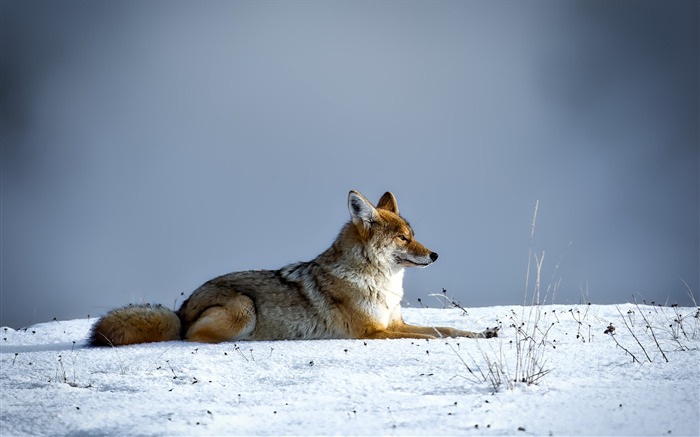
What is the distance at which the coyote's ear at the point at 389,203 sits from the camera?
11.1 m

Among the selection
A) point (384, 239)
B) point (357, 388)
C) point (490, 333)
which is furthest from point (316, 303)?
point (357, 388)

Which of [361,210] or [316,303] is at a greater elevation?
[361,210]

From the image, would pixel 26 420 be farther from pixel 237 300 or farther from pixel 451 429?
pixel 237 300

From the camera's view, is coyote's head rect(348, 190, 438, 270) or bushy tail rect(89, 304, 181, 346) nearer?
bushy tail rect(89, 304, 181, 346)

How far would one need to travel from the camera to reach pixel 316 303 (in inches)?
396

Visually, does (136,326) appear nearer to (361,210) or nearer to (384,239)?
(361,210)

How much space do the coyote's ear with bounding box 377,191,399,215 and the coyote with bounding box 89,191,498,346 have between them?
496mm

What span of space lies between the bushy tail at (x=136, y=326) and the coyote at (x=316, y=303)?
14 millimetres

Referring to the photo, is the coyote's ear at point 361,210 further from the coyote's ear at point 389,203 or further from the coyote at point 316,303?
the coyote's ear at point 389,203

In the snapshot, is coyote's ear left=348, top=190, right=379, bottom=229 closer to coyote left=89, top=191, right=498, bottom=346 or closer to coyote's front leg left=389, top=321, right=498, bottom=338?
coyote left=89, top=191, right=498, bottom=346

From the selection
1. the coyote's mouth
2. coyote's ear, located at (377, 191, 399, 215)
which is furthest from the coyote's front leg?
coyote's ear, located at (377, 191, 399, 215)

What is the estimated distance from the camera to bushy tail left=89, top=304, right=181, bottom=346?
32.0 feet

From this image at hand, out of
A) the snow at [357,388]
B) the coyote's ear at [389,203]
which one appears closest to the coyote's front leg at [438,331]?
the snow at [357,388]

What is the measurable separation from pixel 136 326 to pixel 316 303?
2563mm
